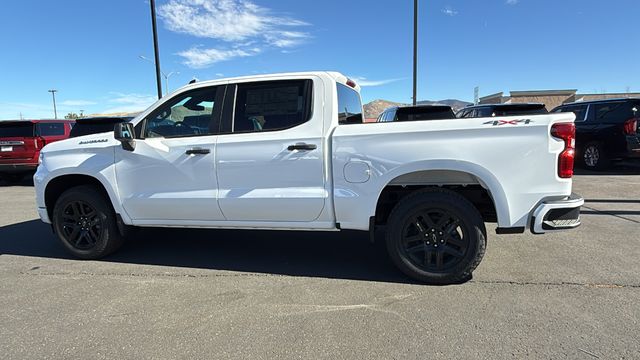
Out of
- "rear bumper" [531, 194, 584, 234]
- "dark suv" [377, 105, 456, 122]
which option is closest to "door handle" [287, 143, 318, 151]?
"rear bumper" [531, 194, 584, 234]

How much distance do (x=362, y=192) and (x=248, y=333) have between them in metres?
1.55

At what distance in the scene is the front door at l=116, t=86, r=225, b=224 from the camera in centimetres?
422

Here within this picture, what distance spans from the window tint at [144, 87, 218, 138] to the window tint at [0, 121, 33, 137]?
8553 millimetres

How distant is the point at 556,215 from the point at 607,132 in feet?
28.9

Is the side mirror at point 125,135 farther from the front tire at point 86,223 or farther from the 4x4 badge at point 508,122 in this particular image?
the 4x4 badge at point 508,122

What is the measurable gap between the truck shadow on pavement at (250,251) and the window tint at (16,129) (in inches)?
227

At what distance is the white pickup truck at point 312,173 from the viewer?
11.7 feet

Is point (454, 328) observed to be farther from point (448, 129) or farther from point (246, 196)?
point (246, 196)

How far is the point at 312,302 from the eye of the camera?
3.56 metres

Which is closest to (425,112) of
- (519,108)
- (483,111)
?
(519,108)

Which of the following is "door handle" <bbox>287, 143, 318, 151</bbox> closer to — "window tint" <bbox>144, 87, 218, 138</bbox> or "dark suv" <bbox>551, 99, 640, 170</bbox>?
"window tint" <bbox>144, 87, 218, 138</bbox>

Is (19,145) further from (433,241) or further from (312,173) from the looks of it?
(433,241)

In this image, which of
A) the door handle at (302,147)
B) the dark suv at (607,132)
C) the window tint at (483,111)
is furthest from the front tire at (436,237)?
→ the dark suv at (607,132)

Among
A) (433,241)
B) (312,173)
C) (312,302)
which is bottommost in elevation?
(312,302)
